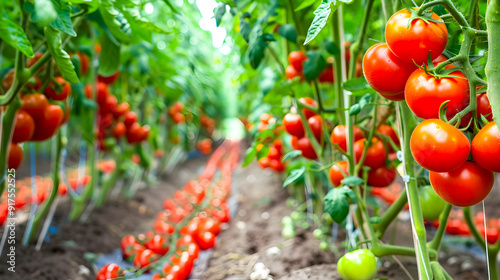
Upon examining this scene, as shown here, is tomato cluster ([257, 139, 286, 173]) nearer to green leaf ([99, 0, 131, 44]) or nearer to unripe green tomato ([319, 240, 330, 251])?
unripe green tomato ([319, 240, 330, 251])

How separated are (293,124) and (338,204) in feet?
1.34

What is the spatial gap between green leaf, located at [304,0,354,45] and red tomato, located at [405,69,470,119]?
18 cm

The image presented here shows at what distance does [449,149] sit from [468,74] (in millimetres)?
132

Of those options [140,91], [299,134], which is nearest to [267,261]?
[299,134]

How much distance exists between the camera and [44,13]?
708 millimetres

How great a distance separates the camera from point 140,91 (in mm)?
2656

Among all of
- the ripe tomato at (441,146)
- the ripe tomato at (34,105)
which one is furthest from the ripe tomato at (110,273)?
the ripe tomato at (441,146)

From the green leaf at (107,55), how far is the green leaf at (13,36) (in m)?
0.44

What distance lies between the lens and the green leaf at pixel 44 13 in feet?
2.30

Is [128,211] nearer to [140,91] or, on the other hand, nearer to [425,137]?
[140,91]

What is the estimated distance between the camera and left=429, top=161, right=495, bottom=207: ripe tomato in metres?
0.58

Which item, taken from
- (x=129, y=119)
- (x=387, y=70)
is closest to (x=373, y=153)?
(x=387, y=70)

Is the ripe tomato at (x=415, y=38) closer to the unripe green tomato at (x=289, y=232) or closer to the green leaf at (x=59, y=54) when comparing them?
A: the green leaf at (x=59, y=54)

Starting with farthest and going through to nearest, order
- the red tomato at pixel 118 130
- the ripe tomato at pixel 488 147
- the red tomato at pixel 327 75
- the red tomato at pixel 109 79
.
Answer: the red tomato at pixel 118 130
the red tomato at pixel 109 79
the red tomato at pixel 327 75
the ripe tomato at pixel 488 147
